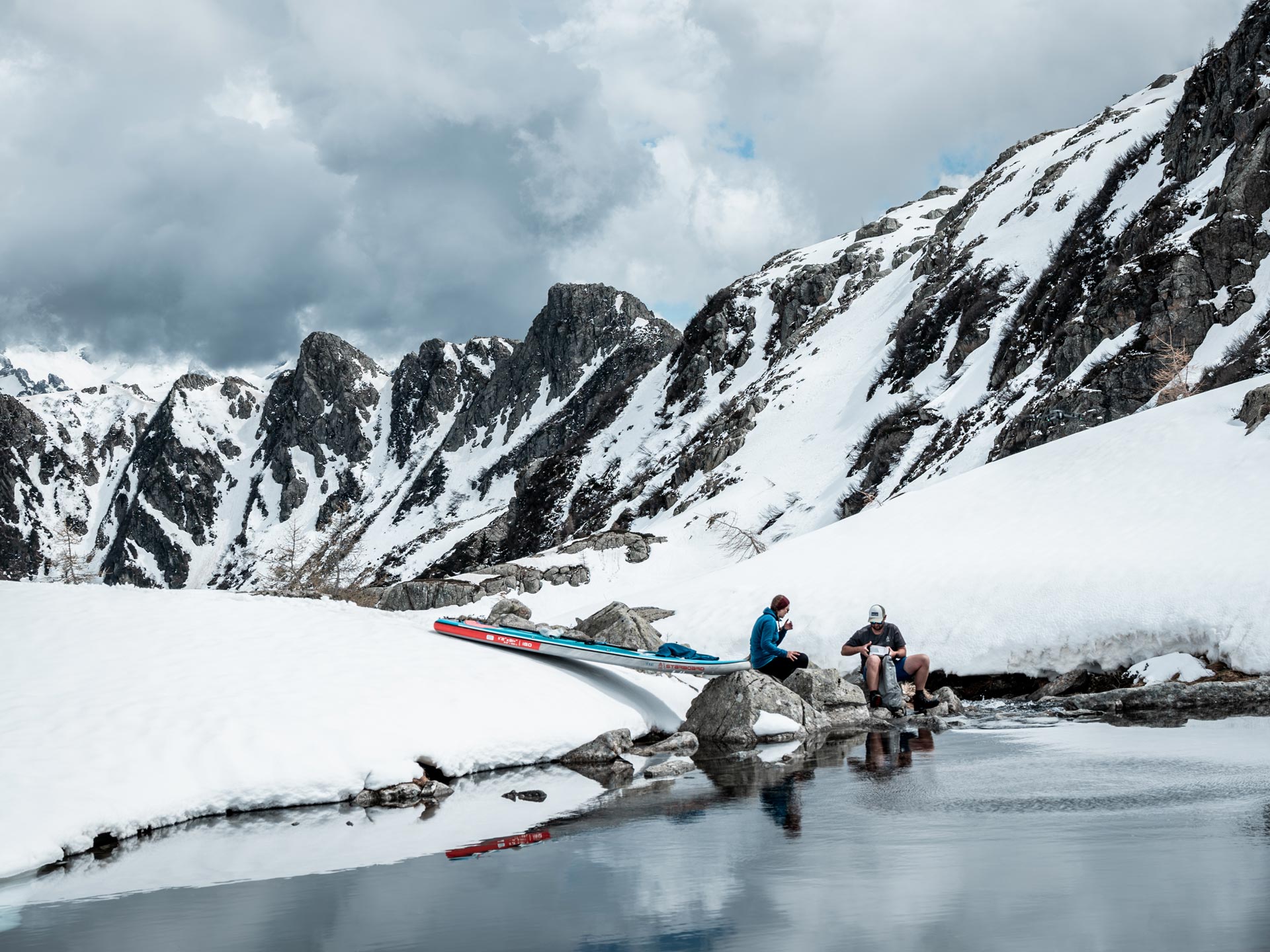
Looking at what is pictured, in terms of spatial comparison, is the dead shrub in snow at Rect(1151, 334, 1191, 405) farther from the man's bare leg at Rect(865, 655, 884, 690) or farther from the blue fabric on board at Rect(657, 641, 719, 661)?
the blue fabric on board at Rect(657, 641, 719, 661)

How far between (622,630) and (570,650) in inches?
143

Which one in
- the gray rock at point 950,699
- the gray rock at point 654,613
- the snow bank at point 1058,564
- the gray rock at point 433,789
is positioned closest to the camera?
the gray rock at point 433,789

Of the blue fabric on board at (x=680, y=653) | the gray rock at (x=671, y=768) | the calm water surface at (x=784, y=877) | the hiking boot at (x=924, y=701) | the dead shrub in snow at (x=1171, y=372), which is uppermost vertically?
the dead shrub in snow at (x=1171, y=372)

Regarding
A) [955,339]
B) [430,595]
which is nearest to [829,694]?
[430,595]

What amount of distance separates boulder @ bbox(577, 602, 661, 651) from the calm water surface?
28.6ft

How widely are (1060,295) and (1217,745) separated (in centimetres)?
4322

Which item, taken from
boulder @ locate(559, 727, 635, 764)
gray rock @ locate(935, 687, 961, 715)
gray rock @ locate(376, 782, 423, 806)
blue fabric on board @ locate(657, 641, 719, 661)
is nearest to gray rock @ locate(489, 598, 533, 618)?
blue fabric on board @ locate(657, 641, 719, 661)

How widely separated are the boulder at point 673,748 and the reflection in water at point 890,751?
2457mm

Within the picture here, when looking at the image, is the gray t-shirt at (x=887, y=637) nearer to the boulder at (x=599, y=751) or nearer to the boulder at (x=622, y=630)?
the boulder at (x=622, y=630)

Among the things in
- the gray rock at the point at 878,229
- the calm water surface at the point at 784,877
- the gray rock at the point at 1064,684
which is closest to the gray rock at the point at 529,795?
the calm water surface at the point at 784,877

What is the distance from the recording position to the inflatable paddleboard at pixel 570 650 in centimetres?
1678

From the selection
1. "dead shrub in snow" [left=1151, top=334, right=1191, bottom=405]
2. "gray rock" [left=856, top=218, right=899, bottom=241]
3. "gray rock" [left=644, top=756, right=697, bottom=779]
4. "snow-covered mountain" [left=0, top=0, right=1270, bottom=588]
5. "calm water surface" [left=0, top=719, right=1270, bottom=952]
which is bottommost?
"calm water surface" [left=0, top=719, right=1270, bottom=952]

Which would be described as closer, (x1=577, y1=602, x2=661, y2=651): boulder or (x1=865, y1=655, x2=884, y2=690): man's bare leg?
(x1=865, y1=655, x2=884, y2=690): man's bare leg

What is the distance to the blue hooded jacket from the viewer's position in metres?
16.9
